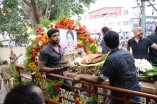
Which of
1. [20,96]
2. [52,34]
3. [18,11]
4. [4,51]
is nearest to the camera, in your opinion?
[20,96]

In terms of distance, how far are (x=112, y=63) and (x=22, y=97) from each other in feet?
5.57

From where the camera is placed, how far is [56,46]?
16.4 feet

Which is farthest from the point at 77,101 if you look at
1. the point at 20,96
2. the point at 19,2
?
the point at 19,2

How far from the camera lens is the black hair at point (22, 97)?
179cm

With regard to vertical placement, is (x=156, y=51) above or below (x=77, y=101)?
above

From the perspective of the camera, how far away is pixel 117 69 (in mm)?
3342

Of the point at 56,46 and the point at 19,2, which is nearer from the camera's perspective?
the point at 56,46

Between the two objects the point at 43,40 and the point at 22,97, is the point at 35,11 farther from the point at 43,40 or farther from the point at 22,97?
the point at 22,97

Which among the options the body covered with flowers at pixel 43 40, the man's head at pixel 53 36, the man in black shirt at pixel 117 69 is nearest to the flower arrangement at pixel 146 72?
the man in black shirt at pixel 117 69

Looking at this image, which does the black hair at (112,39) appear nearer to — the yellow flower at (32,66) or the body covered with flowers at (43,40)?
the body covered with flowers at (43,40)

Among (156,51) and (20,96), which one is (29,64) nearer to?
(156,51)

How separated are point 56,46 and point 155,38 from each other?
2540 mm

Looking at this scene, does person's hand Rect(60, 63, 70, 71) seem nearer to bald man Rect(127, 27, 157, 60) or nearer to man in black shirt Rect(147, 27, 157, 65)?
bald man Rect(127, 27, 157, 60)

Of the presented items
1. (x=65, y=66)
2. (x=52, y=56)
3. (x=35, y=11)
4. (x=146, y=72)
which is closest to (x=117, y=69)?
(x=146, y=72)
